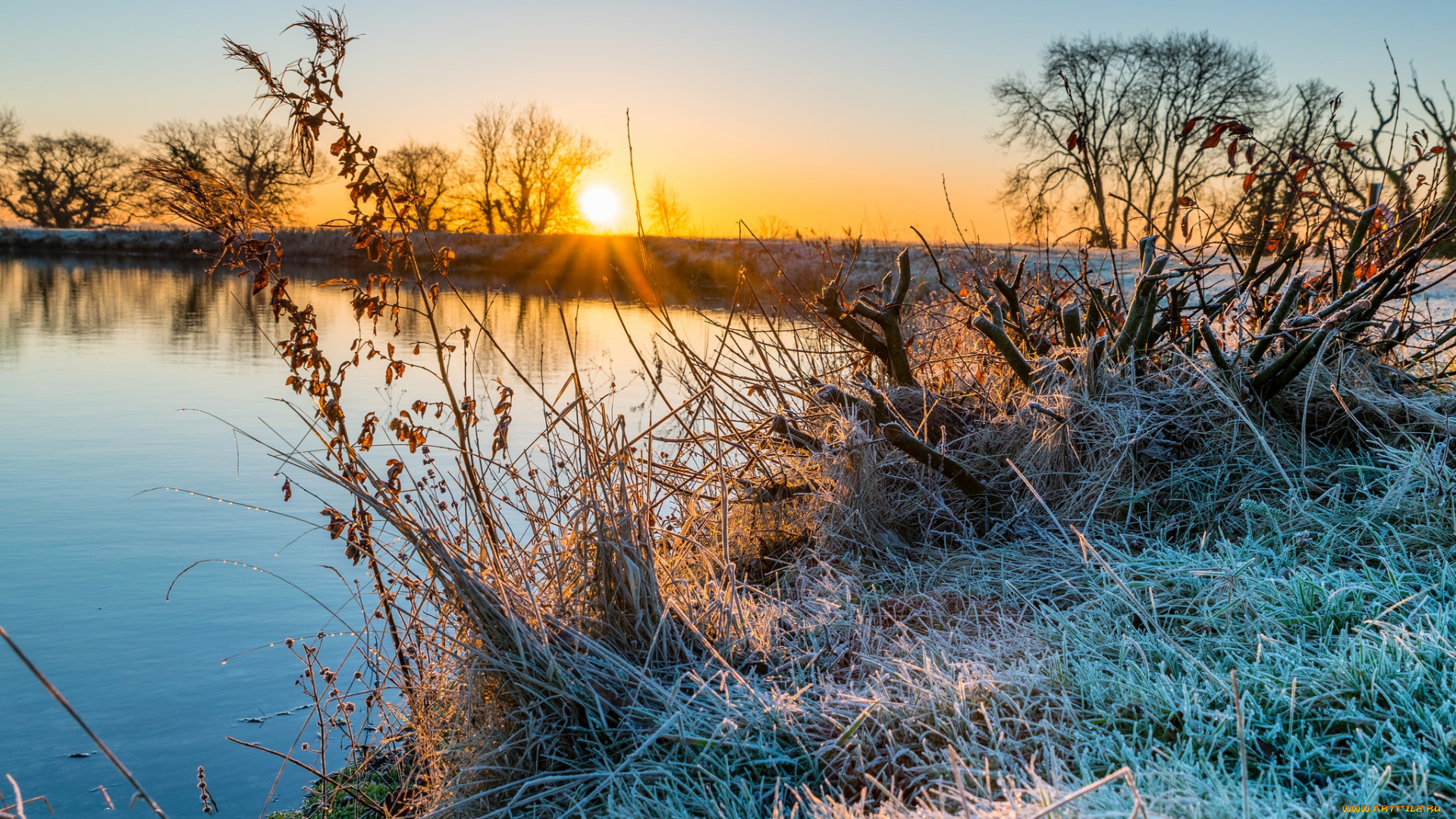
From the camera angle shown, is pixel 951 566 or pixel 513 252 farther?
pixel 513 252

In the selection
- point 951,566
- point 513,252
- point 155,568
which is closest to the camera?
point 951,566

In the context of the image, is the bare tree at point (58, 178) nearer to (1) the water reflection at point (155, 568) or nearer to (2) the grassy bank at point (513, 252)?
(2) the grassy bank at point (513, 252)

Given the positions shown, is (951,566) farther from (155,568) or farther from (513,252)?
(513,252)

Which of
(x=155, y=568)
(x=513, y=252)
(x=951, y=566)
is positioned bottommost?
(x=155, y=568)

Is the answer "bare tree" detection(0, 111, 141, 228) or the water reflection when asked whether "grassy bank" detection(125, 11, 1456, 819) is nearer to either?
the water reflection

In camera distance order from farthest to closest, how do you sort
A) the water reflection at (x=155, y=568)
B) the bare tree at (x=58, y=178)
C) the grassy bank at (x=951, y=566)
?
the bare tree at (x=58, y=178), the water reflection at (x=155, y=568), the grassy bank at (x=951, y=566)

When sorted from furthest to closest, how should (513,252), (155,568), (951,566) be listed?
(513,252)
(155,568)
(951,566)

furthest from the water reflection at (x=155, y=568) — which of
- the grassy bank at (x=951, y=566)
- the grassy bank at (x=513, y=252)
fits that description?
the grassy bank at (x=513, y=252)

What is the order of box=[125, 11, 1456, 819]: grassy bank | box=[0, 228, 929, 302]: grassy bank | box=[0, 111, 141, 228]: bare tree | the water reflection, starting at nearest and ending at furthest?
box=[125, 11, 1456, 819]: grassy bank, the water reflection, box=[0, 228, 929, 302]: grassy bank, box=[0, 111, 141, 228]: bare tree

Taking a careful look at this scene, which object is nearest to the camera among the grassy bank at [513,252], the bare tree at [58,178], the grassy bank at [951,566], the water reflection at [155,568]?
the grassy bank at [951,566]

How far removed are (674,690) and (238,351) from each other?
1306cm

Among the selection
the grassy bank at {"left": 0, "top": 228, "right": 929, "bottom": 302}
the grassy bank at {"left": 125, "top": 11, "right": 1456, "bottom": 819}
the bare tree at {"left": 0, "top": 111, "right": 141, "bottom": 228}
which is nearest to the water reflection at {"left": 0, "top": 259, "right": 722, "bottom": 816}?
the grassy bank at {"left": 125, "top": 11, "right": 1456, "bottom": 819}

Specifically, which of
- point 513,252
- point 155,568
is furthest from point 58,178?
point 155,568

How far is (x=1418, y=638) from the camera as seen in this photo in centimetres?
181
